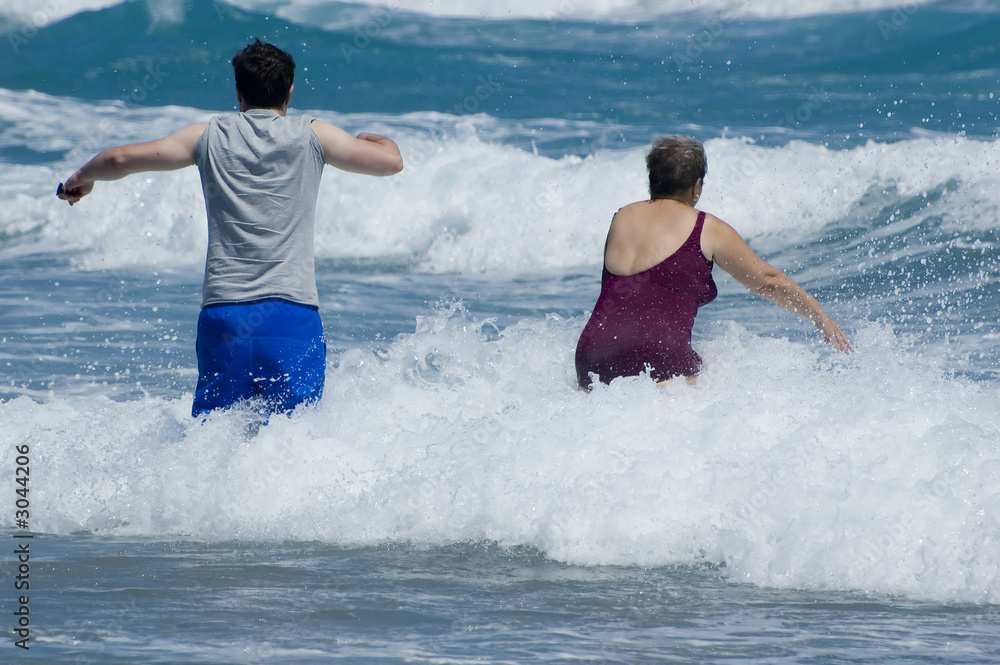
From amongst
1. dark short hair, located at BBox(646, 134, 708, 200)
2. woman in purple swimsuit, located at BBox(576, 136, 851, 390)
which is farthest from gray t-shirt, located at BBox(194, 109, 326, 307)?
dark short hair, located at BBox(646, 134, 708, 200)

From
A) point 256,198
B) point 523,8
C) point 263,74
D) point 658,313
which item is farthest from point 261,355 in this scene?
point 523,8

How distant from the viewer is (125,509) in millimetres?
3949

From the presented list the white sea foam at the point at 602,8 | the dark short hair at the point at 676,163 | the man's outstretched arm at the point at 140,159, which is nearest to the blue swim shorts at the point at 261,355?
the man's outstretched arm at the point at 140,159

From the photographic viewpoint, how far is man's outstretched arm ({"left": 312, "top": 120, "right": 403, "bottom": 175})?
11.6ft

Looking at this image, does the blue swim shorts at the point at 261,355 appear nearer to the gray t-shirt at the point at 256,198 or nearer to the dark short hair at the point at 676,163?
the gray t-shirt at the point at 256,198

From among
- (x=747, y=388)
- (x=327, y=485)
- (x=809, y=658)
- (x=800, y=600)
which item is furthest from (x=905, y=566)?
(x=327, y=485)

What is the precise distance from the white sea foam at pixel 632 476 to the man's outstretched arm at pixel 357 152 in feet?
2.75

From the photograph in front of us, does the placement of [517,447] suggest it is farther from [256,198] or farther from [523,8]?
[523,8]

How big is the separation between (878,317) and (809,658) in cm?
531

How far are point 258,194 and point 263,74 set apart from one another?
1.28 feet

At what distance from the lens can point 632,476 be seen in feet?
11.9

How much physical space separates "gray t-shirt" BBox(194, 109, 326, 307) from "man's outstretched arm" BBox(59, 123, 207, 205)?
0.13ft

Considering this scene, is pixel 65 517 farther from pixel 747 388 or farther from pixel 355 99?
pixel 355 99

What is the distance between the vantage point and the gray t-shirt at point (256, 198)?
3.52 metres
